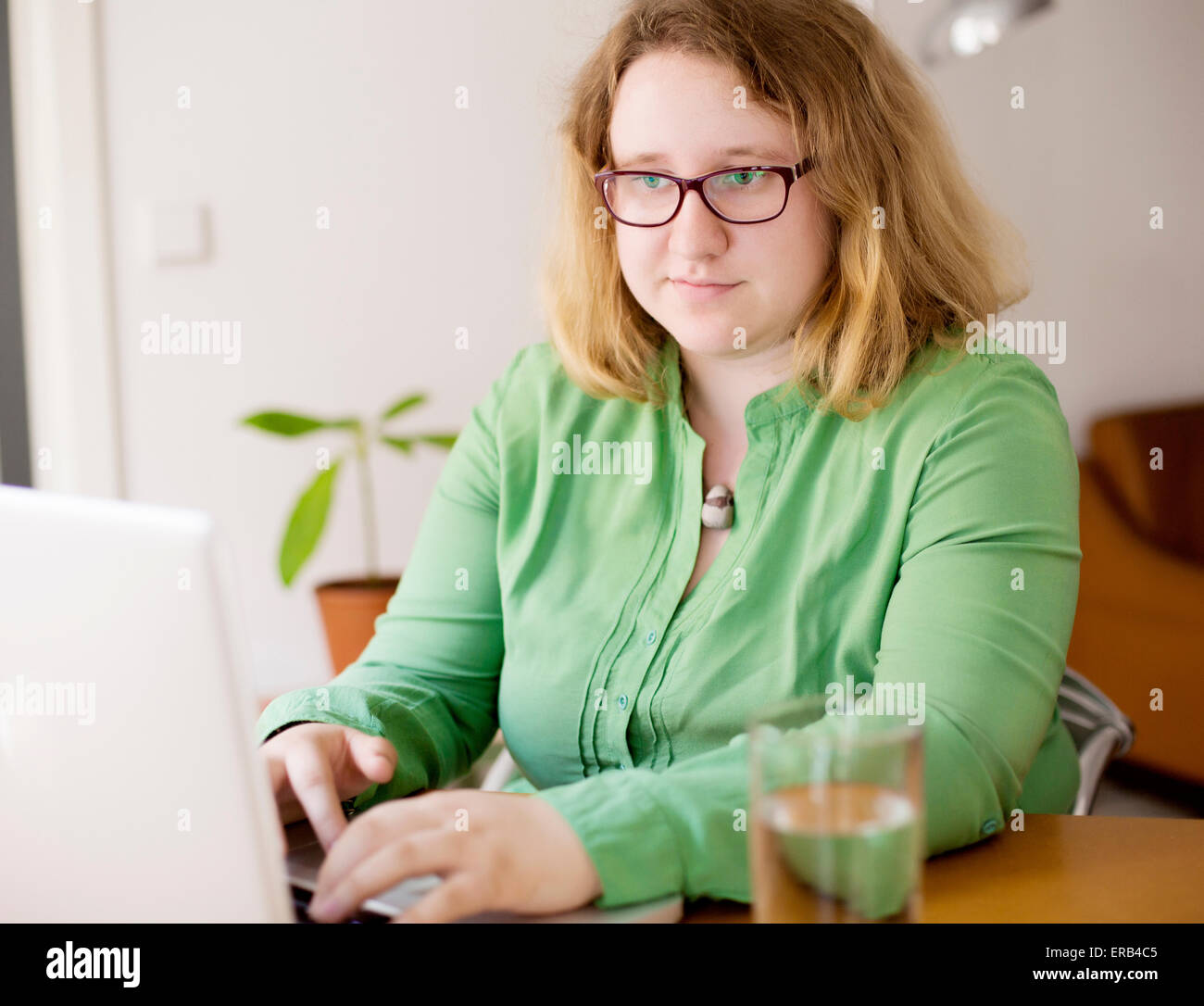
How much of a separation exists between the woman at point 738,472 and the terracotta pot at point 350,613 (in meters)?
0.65

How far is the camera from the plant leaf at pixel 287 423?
1.85 m

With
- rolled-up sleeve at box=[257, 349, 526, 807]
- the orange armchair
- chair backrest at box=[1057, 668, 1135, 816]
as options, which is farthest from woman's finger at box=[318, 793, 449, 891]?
the orange armchair

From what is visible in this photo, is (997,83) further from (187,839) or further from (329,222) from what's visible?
(187,839)

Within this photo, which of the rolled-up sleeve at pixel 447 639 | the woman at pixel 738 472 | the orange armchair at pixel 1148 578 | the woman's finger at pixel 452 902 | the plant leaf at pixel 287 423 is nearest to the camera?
the woman's finger at pixel 452 902

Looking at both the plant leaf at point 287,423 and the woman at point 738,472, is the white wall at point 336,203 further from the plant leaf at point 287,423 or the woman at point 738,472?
the woman at point 738,472

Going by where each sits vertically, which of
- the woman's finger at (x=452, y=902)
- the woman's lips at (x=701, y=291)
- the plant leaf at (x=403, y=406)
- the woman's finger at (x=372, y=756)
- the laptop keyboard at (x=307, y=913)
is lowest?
the laptop keyboard at (x=307, y=913)

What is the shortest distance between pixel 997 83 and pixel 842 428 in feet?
3.38

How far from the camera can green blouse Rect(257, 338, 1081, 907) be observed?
77cm

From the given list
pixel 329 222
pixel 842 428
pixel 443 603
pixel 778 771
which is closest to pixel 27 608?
pixel 778 771

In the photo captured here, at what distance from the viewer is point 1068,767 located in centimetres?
102

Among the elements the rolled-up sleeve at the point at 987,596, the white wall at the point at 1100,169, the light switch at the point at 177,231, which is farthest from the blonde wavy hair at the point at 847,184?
the light switch at the point at 177,231

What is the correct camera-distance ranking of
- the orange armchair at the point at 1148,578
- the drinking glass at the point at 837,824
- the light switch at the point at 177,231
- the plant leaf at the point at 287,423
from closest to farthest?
the drinking glass at the point at 837,824, the orange armchair at the point at 1148,578, the plant leaf at the point at 287,423, the light switch at the point at 177,231

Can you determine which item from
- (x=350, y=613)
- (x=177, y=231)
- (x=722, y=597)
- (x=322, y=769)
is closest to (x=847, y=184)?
(x=722, y=597)

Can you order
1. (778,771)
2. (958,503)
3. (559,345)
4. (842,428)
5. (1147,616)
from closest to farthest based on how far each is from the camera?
(778,771)
(958,503)
(842,428)
(559,345)
(1147,616)
